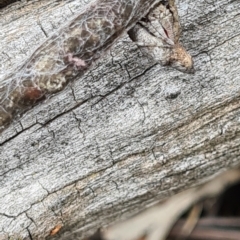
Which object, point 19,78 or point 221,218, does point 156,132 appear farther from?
point 221,218

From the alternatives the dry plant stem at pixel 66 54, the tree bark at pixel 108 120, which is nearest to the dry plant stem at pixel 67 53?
the dry plant stem at pixel 66 54

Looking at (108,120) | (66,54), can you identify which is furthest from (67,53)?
(108,120)

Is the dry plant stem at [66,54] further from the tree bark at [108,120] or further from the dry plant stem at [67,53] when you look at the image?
the tree bark at [108,120]

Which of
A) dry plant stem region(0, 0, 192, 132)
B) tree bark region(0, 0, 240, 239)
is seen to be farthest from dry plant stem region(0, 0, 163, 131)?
tree bark region(0, 0, 240, 239)

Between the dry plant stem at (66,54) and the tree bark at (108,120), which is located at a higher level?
the dry plant stem at (66,54)

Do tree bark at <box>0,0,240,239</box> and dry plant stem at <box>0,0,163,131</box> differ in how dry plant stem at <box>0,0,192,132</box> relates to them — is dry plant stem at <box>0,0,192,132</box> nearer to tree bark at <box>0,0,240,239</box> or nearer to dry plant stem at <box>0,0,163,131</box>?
dry plant stem at <box>0,0,163,131</box>

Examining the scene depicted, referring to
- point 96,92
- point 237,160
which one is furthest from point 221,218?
point 96,92
